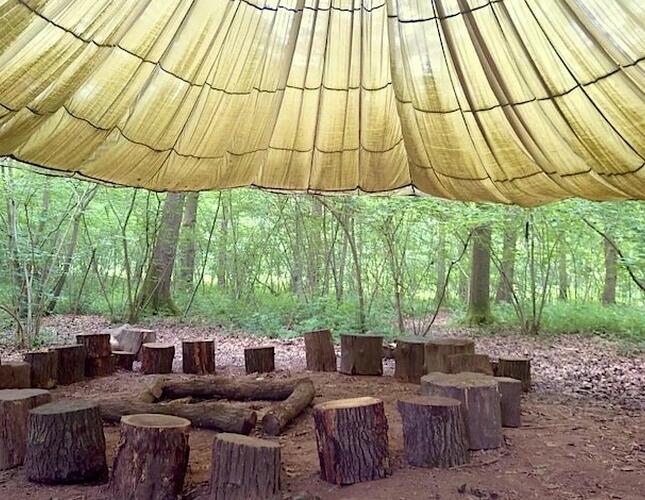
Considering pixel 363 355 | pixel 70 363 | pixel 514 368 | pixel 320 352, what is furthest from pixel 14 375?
pixel 514 368

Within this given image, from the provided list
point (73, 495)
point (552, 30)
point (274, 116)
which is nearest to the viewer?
point (73, 495)

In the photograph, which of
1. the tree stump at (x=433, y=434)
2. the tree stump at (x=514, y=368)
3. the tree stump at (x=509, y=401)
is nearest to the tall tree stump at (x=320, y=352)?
the tree stump at (x=514, y=368)

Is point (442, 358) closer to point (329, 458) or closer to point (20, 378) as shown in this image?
point (329, 458)

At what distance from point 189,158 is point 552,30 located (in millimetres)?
3184

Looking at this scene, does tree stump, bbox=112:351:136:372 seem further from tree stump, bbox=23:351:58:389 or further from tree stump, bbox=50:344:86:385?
tree stump, bbox=23:351:58:389

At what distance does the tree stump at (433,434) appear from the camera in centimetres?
330

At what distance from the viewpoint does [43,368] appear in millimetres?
5414

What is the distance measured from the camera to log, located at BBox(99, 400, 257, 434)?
4.12 meters

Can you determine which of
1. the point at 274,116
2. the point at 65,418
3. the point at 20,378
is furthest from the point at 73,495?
the point at 274,116

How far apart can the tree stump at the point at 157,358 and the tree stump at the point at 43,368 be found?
3.32 ft

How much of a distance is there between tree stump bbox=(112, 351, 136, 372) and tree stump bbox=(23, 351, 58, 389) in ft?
3.41

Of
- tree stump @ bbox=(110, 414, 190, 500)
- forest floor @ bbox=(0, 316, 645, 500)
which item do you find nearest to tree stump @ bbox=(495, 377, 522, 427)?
forest floor @ bbox=(0, 316, 645, 500)

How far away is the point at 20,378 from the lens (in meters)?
4.75

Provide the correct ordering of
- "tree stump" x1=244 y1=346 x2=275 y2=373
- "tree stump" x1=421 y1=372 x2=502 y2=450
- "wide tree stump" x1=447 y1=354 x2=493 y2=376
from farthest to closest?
"tree stump" x1=244 y1=346 x2=275 y2=373, "wide tree stump" x1=447 y1=354 x2=493 y2=376, "tree stump" x1=421 y1=372 x2=502 y2=450
